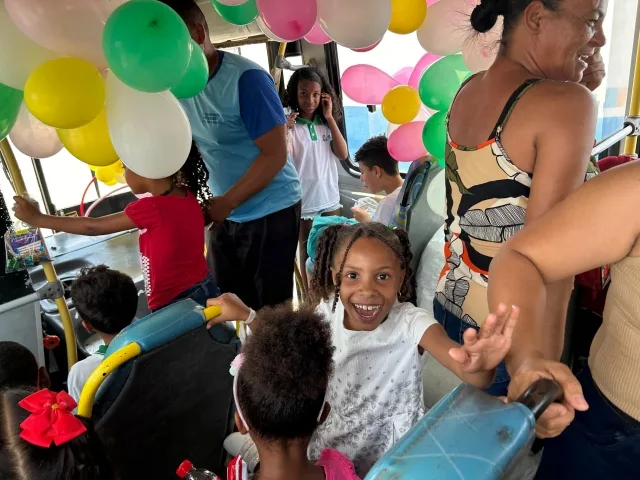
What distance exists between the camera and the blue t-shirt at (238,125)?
1.92 meters

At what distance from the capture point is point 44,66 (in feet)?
4.64

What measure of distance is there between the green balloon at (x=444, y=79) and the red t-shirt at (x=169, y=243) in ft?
3.66

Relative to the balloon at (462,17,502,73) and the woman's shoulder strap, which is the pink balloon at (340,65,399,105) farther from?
the woman's shoulder strap

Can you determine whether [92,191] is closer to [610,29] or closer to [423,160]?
[423,160]

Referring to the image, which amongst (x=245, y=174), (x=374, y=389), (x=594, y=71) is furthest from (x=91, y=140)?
(x=594, y=71)

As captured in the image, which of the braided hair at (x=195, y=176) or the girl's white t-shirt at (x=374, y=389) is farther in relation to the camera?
the braided hair at (x=195, y=176)

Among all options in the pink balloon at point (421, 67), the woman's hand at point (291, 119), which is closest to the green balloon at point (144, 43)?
the pink balloon at point (421, 67)

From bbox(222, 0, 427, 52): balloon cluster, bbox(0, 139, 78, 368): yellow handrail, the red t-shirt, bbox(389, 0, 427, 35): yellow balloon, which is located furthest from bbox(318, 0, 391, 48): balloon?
bbox(0, 139, 78, 368): yellow handrail

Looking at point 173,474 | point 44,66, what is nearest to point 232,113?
point 44,66

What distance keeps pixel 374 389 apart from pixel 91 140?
117 cm

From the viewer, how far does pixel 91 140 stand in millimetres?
1582

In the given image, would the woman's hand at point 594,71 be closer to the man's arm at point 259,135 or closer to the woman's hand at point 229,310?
the man's arm at point 259,135

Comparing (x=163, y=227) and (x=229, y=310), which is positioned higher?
(x=163, y=227)

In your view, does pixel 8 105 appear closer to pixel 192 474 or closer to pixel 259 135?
pixel 259 135
